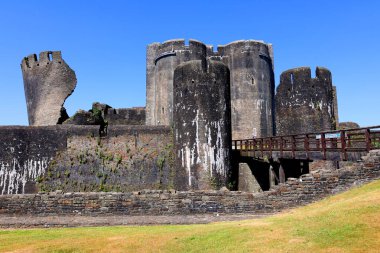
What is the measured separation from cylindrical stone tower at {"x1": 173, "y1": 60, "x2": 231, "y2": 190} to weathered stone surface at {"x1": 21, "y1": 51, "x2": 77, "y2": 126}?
9.40 metres

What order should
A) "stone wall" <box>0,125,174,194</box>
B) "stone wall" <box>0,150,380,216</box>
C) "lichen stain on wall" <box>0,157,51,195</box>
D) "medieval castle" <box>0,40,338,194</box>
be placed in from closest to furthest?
1. "stone wall" <box>0,150,380,216</box>
2. "medieval castle" <box>0,40,338,194</box>
3. "lichen stain on wall" <box>0,157,51,195</box>
4. "stone wall" <box>0,125,174,194</box>

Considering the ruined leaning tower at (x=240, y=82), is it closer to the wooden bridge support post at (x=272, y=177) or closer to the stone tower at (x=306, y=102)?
the stone tower at (x=306, y=102)

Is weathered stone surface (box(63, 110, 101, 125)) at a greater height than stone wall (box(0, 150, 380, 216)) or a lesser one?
greater

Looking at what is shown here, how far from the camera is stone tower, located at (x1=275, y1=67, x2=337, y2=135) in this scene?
21.8 meters

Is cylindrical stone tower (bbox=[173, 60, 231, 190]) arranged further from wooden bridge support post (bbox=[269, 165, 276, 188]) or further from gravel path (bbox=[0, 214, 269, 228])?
wooden bridge support post (bbox=[269, 165, 276, 188])

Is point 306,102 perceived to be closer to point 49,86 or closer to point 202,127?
point 202,127

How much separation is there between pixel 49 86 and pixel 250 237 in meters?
19.1

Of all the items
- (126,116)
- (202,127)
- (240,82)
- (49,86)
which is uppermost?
(240,82)

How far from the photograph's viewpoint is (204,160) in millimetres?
15812

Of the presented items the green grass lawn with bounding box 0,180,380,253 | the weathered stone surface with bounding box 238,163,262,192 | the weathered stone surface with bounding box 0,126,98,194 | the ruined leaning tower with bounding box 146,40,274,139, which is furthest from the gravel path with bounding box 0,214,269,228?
the ruined leaning tower with bounding box 146,40,274,139

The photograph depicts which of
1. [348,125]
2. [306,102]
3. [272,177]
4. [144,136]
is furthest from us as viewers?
[348,125]

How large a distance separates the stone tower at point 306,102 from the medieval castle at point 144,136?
6 cm

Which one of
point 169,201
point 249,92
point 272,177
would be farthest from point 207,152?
point 249,92

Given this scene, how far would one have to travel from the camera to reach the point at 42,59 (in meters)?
23.5
